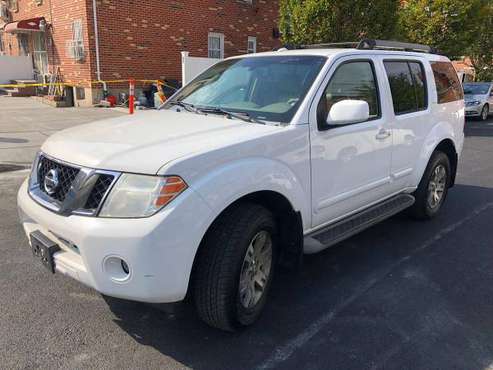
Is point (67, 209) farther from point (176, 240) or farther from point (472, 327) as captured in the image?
point (472, 327)

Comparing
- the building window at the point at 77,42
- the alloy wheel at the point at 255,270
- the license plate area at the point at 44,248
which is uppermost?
the building window at the point at 77,42

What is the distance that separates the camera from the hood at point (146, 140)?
8.31 feet

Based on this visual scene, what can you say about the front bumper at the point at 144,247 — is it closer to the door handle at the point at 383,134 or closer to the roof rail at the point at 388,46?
the door handle at the point at 383,134

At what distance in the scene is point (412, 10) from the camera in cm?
1572

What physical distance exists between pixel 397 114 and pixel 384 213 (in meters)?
0.96

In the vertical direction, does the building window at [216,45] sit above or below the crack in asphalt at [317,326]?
above

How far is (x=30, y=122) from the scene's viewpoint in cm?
1153

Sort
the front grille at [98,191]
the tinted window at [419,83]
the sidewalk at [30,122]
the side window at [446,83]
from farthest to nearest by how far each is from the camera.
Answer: the sidewalk at [30,122], the side window at [446,83], the tinted window at [419,83], the front grille at [98,191]

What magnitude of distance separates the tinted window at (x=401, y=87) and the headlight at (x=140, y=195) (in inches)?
105

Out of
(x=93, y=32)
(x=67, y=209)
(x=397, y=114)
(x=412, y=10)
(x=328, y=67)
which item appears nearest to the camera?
→ (x=67, y=209)

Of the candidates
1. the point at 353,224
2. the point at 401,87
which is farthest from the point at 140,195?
the point at 401,87

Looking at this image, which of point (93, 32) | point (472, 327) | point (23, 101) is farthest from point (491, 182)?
point (23, 101)

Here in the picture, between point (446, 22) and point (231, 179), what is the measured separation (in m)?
15.4

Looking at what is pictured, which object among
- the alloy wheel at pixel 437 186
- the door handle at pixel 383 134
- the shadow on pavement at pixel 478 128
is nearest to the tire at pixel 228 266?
the door handle at pixel 383 134
